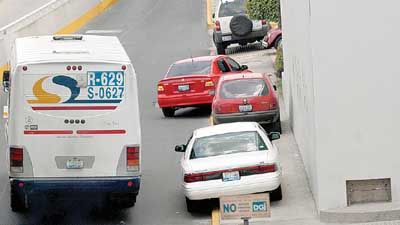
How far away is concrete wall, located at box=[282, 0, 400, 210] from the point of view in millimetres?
16578

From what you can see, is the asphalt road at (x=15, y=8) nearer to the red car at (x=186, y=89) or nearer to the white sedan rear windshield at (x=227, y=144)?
the red car at (x=186, y=89)

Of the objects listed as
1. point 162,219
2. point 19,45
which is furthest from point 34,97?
point 162,219

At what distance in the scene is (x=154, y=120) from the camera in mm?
28031

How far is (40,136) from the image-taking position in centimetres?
1662

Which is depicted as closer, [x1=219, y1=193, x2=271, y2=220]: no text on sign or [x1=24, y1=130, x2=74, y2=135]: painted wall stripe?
[x1=219, y1=193, x2=271, y2=220]: no text on sign

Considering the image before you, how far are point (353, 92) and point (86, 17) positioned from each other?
35366 millimetres

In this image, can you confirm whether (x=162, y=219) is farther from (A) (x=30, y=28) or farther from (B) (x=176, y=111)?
(A) (x=30, y=28)

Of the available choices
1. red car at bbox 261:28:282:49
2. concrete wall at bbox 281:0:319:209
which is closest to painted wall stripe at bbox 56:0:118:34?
red car at bbox 261:28:282:49

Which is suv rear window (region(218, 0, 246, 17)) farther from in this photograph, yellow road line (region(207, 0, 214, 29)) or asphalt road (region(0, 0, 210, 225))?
yellow road line (region(207, 0, 214, 29))

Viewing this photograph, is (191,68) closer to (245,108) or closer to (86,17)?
(245,108)

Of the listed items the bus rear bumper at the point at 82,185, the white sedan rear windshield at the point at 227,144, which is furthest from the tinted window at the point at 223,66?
the bus rear bumper at the point at 82,185

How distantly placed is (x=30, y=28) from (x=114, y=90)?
2704cm

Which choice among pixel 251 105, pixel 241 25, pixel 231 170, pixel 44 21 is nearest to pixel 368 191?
pixel 231 170

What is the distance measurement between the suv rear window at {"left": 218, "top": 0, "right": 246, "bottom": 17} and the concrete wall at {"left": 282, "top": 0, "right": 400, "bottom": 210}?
75.9ft
